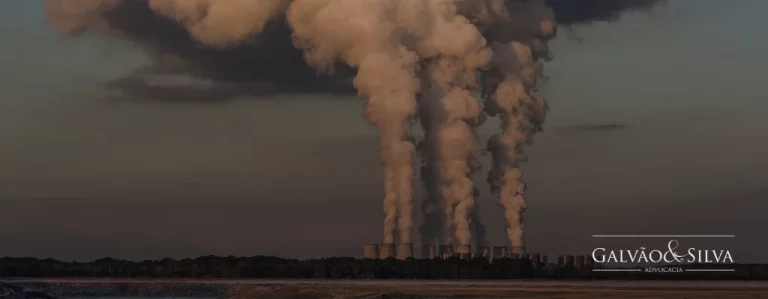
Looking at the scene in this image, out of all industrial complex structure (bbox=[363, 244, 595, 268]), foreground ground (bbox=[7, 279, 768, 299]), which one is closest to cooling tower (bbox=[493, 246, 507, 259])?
industrial complex structure (bbox=[363, 244, 595, 268])

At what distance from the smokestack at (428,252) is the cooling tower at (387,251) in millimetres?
5523

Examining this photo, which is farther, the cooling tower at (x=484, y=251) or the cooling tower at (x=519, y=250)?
the cooling tower at (x=484, y=251)

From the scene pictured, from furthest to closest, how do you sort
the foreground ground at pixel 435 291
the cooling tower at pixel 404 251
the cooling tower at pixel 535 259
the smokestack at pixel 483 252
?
the cooling tower at pixel 535 259 → the smokestack at pixel 483 252 → the cooling tower at pixel 404 251 → the foreground ground at pixel 435 291

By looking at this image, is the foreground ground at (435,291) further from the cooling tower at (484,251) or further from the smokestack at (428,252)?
the cooling tower at (484,251)

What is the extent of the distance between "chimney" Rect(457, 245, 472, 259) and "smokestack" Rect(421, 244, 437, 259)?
335 cm

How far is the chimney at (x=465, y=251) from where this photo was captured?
155m

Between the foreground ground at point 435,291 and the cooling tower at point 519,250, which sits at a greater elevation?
the cooling tower at point 519,250

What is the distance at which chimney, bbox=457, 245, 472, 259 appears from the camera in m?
155

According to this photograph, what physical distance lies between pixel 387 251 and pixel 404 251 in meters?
2.76

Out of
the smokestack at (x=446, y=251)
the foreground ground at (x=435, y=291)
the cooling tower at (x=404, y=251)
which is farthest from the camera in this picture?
the smokestack at (x=446, y=251)

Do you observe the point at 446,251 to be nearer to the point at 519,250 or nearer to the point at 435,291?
the point at 519,250

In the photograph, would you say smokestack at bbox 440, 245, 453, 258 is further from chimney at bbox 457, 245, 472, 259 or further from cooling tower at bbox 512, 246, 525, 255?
cooling tower at bbox 512, 246, 525, 255

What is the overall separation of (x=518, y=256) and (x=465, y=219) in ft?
40.3

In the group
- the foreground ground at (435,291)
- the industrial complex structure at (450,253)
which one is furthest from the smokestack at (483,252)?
the foreground ground at (435,291)
